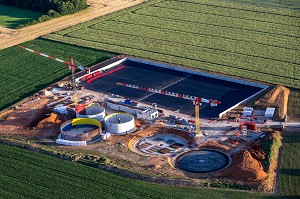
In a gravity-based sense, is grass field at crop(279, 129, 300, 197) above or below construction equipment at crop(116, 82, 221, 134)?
below

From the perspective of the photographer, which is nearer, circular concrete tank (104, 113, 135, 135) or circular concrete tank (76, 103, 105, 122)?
circular concrete tank (104, 113, 135, 135)

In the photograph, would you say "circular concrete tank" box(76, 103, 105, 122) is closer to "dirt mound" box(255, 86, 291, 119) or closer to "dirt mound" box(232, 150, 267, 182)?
"dirt mound" box(255, 86, 291, 119)

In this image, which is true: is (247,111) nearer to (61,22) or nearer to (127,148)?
(127,148)

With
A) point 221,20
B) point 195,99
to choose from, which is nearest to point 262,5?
point 221,20

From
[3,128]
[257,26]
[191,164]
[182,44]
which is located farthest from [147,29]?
[191,164]

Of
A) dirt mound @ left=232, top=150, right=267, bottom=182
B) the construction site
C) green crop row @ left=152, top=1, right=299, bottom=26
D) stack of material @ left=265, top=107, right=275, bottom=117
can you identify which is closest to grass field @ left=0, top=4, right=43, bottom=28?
green crop row @ left=152, top=1, right=299, bottom=26

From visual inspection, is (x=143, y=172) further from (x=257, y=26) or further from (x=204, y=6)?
(x=204, y=6)
